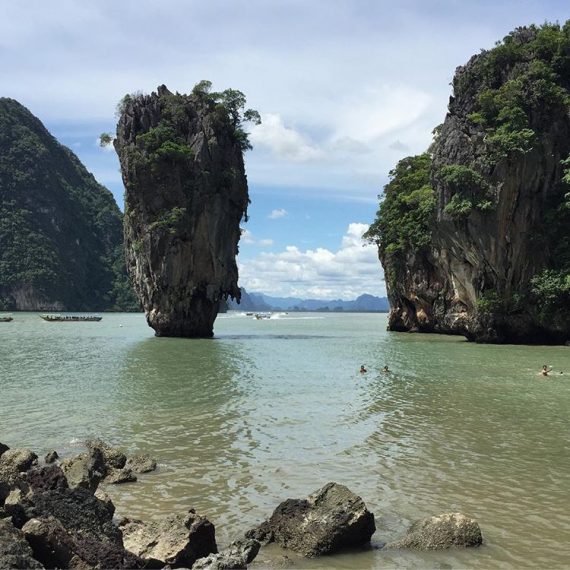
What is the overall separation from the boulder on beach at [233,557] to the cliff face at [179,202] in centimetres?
3718

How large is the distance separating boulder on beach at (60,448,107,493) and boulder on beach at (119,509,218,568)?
2260 millimetres

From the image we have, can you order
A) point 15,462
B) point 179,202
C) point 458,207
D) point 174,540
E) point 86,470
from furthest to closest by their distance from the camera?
point 179,202 < point 458,207 < point 15,462 < point 86,470 < point 174,540

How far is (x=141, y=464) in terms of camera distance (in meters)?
9.61

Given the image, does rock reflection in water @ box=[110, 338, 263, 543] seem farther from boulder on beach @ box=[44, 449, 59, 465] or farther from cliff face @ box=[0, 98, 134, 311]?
cliff face @ box=[0, 98, 134, 311]

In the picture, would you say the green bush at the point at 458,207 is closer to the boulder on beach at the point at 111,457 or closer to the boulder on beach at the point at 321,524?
the boulder on beach at the point at 111,457

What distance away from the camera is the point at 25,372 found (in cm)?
2284

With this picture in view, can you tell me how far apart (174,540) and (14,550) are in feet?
5.42

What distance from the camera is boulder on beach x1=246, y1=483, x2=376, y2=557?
647 centimetres

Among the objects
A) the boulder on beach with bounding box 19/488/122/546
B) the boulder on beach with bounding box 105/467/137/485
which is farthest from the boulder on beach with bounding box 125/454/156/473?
the boulder on beach with bounding box 19/488/122/546

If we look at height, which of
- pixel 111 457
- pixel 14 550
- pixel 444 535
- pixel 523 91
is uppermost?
pixel 523 91

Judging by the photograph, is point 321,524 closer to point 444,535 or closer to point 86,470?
point 444,535

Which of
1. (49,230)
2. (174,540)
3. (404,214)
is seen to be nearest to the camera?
(174,540)

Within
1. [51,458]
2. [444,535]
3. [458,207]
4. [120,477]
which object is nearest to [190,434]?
[51,458]

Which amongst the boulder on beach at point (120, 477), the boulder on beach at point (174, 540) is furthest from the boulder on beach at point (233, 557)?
the boulder on beach at point (120, 477)
